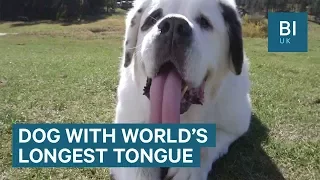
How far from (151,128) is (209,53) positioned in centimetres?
58

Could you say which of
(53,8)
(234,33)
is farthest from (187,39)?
(53,8)

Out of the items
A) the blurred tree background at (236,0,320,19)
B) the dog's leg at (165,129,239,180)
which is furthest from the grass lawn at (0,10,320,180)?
the blurred tree background at (236,0,320,19)

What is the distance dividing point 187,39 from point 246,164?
1.08 metres

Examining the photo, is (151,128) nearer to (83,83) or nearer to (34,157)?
(34,157)

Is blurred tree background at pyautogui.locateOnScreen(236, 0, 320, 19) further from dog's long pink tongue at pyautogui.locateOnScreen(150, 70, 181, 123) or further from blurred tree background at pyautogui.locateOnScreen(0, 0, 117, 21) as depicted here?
dog's long pink tongue at pyautogui.locateOnScreen(150, 70, 181, 123)

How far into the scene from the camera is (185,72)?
2338mm

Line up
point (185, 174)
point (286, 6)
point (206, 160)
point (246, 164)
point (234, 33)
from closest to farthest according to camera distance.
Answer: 1. point (185, 174)
2. point (206, 160)
3. point (234, 33)
4. point (246, 164)
5. point (286, 6)

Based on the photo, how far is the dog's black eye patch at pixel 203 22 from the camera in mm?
2605

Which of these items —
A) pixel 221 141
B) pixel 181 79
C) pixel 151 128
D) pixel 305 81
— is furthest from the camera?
pixel 305 81

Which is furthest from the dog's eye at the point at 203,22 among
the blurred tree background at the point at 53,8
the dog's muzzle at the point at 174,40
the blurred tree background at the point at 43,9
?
the blurred tree background at the point at 43,9

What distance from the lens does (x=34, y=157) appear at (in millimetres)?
2793

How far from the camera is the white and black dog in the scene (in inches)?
91.3

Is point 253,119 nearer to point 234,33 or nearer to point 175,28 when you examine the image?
point 234,33

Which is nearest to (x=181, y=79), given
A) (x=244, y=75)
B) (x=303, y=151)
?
(x=244, y=75)
